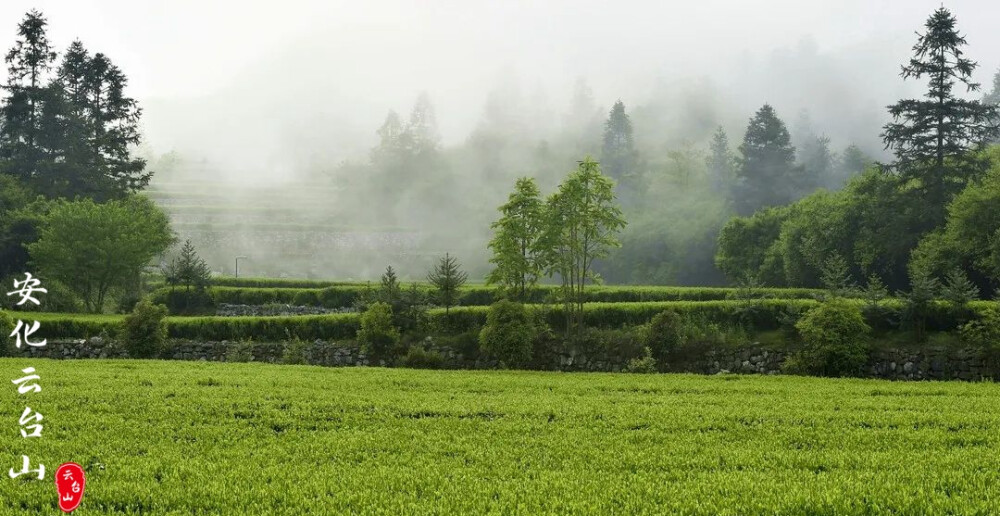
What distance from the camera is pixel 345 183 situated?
14100cm

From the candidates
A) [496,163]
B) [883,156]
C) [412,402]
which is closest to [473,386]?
[412,402]

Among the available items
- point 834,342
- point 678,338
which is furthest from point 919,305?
point 678,338

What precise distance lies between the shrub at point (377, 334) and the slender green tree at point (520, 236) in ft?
19.0

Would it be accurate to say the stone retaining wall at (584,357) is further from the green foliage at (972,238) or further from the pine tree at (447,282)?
the green foliage at (972,238)

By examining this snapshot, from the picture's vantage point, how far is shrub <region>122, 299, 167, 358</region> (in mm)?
32062

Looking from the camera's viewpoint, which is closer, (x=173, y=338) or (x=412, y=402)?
(x=412, y=402)

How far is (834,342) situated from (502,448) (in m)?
19.3

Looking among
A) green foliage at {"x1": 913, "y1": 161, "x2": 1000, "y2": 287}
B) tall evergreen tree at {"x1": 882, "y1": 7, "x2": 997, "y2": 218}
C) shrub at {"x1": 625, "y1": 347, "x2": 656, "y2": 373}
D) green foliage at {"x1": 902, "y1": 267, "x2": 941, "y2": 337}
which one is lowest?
A: shrub at {"x1": 625, "y1": 347, "x2": 656, "y2": 373}

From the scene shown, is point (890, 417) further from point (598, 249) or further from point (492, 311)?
point (598, 249)

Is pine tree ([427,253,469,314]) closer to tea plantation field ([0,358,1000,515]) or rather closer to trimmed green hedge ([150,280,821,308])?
trimmed green hedge ([150,280,821,308])

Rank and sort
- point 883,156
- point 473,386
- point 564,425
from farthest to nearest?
point 883,156, point 473,386, point 564,425

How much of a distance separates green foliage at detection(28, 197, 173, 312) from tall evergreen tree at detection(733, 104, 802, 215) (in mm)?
75985

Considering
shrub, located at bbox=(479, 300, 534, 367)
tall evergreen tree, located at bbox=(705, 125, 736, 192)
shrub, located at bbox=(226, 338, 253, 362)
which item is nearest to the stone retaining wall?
shrub, located at bbox=(226, 338, 253, 362)

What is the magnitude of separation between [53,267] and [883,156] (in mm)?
147240
